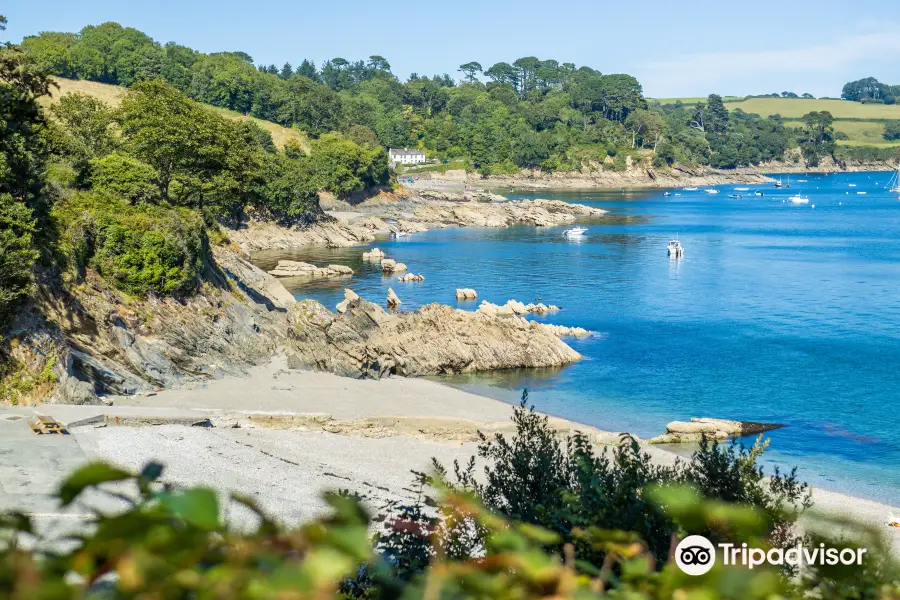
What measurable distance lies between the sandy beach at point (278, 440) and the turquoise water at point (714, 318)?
18.2ft

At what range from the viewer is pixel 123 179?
42094 mm

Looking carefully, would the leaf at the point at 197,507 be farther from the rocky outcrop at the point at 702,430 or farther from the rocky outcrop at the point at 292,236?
the rocky outcrop at the point at 292,236

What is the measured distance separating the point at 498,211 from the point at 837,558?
12090cm

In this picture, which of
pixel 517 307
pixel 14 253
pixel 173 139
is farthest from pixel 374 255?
pixel 14 253

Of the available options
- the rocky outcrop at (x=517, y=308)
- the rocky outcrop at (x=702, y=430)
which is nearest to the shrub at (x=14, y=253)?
the rocky outcrop at (x=702, y=430)

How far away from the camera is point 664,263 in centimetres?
7894

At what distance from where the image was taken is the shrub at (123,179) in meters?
41.4

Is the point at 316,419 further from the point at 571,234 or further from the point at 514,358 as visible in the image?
the point at 571,234

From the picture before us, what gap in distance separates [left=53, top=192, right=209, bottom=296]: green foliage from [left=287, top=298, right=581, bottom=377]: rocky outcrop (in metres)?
6.15

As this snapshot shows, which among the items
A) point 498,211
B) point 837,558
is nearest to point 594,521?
point 837,558

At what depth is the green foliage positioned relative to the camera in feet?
109

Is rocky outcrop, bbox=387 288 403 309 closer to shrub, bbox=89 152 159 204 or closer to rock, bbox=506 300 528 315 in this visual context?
rock, bbox=506 300 528 315

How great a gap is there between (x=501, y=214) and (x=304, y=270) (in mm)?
55062

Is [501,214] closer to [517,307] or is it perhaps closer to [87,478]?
[517,307]
